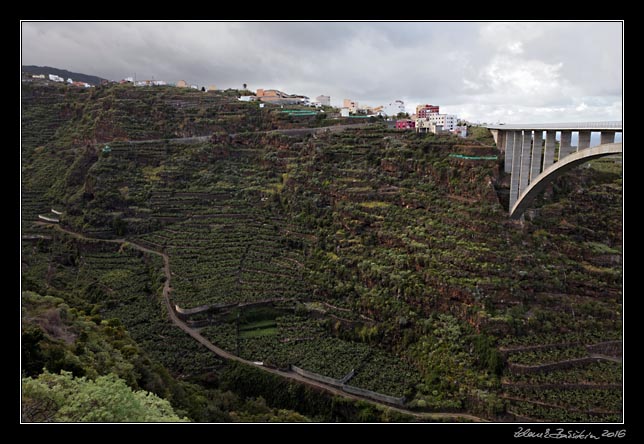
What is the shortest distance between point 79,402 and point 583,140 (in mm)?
13857

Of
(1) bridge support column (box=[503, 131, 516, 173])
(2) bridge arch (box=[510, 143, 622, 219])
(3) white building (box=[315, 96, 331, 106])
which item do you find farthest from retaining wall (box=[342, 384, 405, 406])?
(3) white building (box=[315, 96, 331, 106])

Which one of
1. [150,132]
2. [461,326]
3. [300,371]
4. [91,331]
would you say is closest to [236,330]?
[300,371]

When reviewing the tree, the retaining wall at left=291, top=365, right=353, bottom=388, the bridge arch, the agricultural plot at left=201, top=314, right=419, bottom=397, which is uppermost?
the bridge arch

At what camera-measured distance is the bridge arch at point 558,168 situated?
11.4 meters

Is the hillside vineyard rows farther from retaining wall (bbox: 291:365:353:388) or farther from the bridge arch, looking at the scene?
the bridge arch

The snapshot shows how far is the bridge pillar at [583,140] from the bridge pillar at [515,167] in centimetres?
413

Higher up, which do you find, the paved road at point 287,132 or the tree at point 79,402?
the paved road at point 287,132

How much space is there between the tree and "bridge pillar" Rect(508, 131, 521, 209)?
14.1 metres

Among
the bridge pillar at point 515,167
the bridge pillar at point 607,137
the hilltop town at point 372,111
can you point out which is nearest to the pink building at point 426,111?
the hilltop town at point 372,111

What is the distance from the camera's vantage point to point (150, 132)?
3281 centimetres

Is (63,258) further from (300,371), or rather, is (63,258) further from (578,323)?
(578,323)

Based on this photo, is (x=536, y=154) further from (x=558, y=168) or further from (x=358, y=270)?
(x=358, y=270)

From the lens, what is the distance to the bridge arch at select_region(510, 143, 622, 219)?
1140 cm

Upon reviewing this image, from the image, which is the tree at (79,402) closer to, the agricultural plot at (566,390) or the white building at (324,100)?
the agricultural plot at (566,390)
